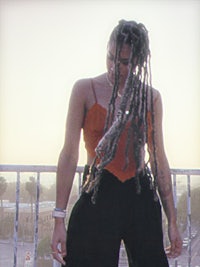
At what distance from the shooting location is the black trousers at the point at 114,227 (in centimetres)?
148

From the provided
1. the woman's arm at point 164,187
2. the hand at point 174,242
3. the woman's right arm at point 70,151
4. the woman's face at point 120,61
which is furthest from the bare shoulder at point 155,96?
the hand at point 174,242

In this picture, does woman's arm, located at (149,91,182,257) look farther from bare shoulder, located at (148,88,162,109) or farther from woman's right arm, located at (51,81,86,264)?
woman's right arm, located at (51,81,86,264)

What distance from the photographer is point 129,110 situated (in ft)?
5.05

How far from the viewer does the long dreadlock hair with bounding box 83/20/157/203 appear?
1486 millimetres

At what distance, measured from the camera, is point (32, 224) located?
2.72m

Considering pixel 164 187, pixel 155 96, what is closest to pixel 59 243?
pixel 164 187

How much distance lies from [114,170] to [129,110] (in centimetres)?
22

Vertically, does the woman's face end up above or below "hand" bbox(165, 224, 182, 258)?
above

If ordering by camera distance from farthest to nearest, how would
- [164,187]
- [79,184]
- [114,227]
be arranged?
[79,184]
[164,187]
[114,227]

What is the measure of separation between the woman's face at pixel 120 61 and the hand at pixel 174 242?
59cm

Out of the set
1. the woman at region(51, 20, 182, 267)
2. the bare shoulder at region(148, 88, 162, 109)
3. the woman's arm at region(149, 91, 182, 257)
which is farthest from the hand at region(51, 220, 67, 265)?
the bare shoulder at region(148, 88, 162, 109)

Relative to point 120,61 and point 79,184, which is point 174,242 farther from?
point 79,184

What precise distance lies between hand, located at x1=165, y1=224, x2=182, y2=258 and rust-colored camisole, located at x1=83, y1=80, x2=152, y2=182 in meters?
0.30

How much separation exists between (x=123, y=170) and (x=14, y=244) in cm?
148
